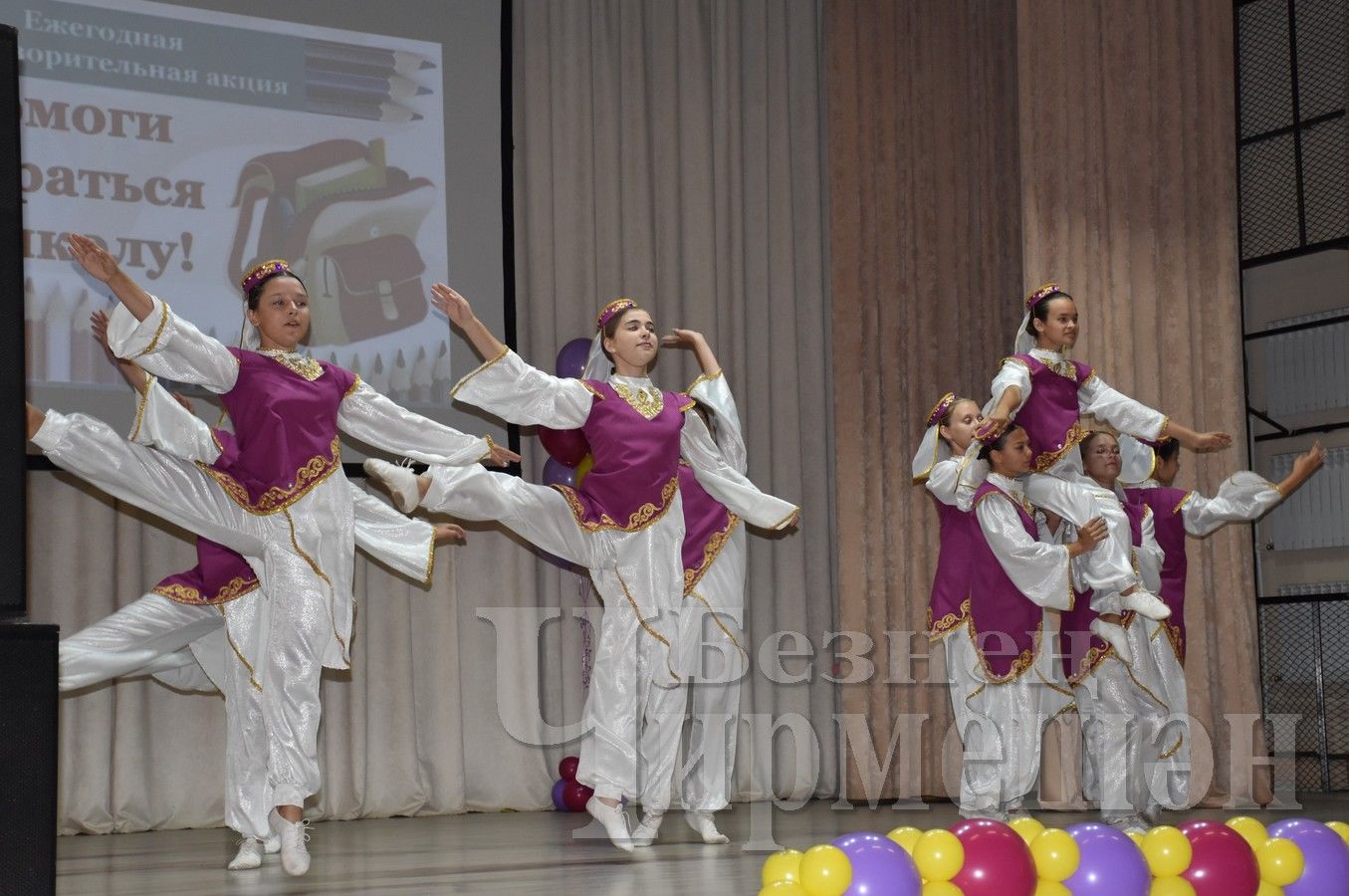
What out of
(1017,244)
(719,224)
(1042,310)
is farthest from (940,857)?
(1017,244)

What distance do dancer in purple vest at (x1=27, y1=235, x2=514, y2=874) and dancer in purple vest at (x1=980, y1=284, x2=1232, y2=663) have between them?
2.01 m

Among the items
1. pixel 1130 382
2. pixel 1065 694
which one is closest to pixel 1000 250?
pixel 1130 382

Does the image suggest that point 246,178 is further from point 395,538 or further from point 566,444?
point 395,538

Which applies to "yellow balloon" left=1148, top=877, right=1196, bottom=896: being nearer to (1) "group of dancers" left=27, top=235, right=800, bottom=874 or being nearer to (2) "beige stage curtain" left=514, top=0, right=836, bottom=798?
(1) "group of dancers" left=27, top=235, right=800, bottom=874

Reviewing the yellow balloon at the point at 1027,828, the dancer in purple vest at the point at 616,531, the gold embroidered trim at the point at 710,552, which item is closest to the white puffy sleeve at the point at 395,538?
the dancer in purple vest at the point at 616,531

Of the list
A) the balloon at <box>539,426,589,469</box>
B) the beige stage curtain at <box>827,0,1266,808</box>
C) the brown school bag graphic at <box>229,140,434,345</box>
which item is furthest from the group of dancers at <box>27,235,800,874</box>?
the beige stage curtain at <box>827,0,1266,808</box>

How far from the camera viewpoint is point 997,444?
470cm

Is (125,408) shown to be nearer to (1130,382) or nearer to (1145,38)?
(1130,382)

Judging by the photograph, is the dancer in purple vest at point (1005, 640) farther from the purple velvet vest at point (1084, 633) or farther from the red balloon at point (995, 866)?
the red balloon at point (995, 866)

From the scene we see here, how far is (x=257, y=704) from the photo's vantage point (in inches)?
148

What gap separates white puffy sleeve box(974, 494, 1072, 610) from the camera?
454 cm

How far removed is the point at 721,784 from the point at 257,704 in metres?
Result: 1.33

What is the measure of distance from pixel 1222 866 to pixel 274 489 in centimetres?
233

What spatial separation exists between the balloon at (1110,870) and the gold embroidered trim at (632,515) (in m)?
1.72
